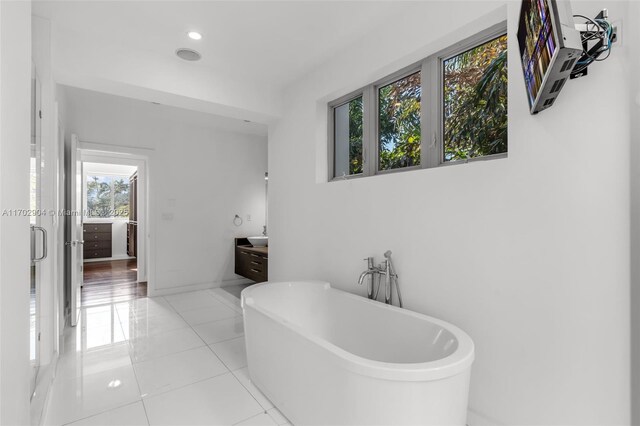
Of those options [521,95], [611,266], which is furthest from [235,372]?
[521,95]

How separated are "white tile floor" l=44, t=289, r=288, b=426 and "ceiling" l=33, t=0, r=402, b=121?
231 cm

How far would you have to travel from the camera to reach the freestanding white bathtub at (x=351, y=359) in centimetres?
130

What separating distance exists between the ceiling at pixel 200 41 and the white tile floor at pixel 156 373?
231 centimetres

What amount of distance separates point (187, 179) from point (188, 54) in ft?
8.07

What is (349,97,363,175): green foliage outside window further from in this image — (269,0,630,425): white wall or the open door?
the open door

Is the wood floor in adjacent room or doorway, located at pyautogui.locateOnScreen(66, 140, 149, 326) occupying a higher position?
doorway, located at pyautogui.locateOnScreen(66, 140, 149, 326)

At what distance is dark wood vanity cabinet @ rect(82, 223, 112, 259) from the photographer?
785 centimetres

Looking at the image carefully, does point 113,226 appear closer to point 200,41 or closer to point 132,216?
point 132,216

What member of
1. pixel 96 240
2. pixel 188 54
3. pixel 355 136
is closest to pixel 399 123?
pixel 355 136

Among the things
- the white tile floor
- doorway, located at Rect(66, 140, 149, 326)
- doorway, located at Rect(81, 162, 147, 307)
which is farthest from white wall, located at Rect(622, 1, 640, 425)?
doorway, located at Rect(81, 162, 147, 307)

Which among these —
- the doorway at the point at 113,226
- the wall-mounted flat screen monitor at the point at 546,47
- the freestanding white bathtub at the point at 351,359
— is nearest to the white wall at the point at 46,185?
the freestanding white bathtub at the point at 351,359

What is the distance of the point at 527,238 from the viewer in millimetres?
1623

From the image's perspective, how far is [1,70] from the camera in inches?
39.2

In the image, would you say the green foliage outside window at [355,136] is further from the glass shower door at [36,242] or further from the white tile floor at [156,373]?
the glass shower door at [36,242]
